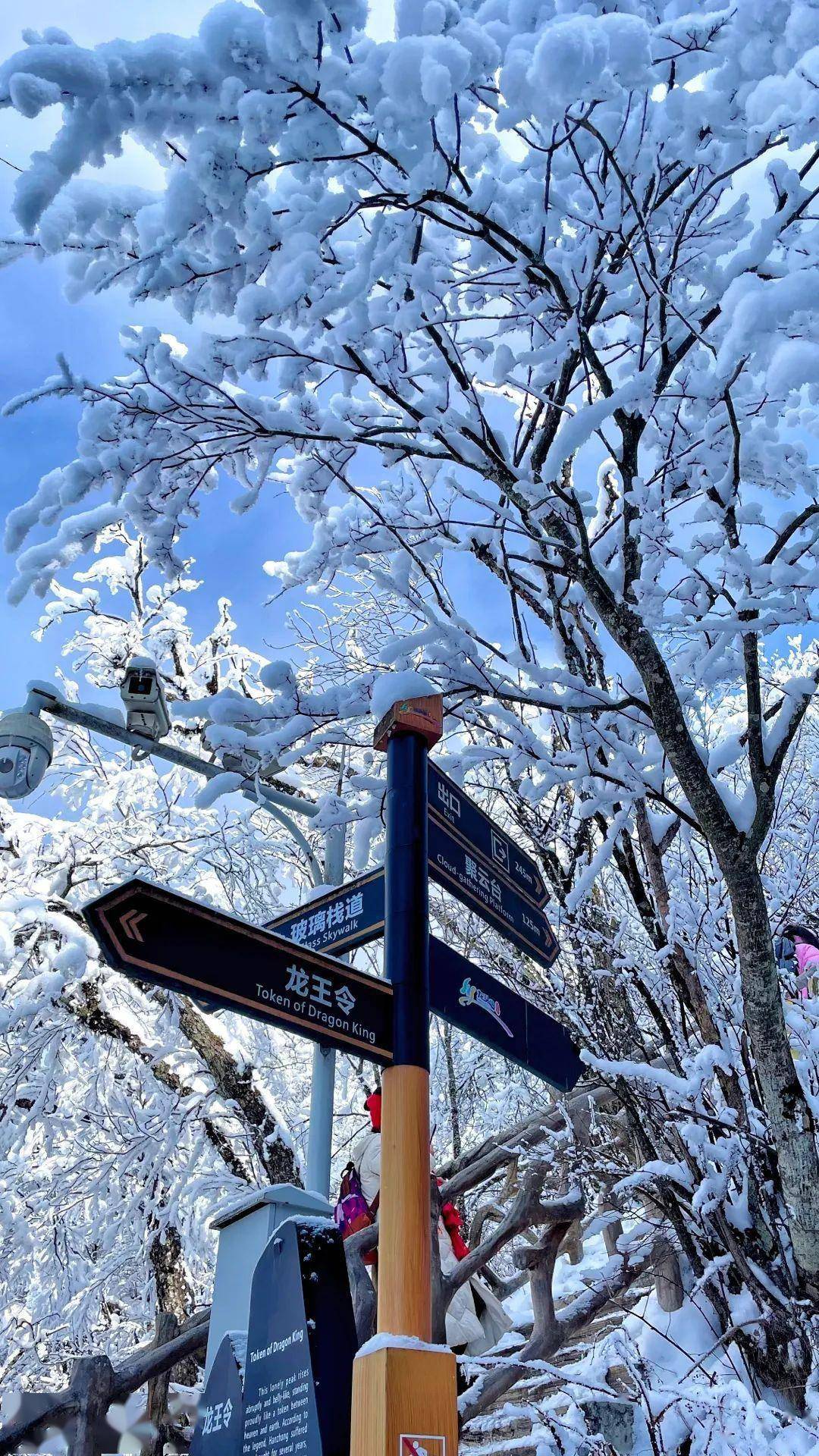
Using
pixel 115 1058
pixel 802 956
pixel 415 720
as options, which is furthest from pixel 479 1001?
pixel 115 1058

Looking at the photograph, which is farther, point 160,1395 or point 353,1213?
point 353,1213

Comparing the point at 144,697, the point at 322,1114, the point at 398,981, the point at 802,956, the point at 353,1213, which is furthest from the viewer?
the point at 353,1213

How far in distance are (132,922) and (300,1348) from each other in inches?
51.6

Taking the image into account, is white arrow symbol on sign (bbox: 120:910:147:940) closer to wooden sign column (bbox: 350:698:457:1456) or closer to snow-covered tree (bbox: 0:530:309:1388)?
wooden sign column (bbox: 350:698:457:1456)

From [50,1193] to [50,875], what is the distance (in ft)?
10.7

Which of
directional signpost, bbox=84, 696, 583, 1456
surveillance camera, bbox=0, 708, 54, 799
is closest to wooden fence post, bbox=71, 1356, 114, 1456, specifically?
surveillance camera, bbox=0, 708, 54, 799

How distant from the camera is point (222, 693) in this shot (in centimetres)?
450

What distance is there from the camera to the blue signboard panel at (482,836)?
3752mm

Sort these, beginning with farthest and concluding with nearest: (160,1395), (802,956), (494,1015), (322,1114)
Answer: (160,1395) < (802,956) < (322,1114) < (494,1015)

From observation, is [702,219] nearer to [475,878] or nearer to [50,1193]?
[475,878]

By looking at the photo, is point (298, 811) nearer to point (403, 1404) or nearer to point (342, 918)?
point (342, 918)

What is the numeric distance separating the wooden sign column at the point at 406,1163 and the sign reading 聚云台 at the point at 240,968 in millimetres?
110

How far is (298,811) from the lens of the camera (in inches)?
237

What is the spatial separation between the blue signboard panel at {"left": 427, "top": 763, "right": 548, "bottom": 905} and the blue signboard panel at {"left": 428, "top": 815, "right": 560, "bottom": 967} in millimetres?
34
